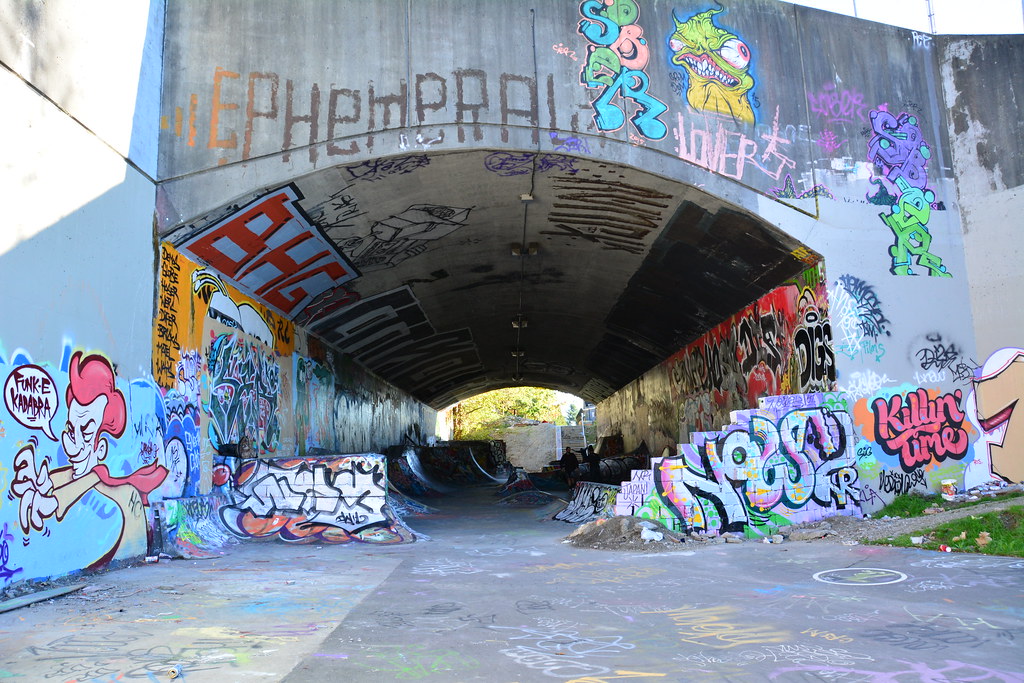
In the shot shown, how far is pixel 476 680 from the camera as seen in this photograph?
14.2 ft

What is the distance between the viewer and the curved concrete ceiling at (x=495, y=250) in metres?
11.6

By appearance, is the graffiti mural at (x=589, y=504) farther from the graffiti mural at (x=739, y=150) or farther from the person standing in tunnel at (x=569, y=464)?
the person standing in tunnel at (x=569, y=464)

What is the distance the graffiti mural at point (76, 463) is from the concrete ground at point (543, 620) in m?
0.56

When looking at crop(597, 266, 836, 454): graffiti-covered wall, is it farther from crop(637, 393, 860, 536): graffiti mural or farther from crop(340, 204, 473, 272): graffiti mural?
A: crop(340, 204, 473, 272): graffiti mural

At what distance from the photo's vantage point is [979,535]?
858cm

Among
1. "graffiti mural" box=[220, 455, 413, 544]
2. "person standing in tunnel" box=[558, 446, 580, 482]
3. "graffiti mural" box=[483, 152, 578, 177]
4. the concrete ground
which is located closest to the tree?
"person standing in tunnel" box=[558, 446, 580, 482]

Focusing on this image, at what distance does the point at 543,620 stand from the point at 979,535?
5.72 m

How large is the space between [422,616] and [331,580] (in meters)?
2.26

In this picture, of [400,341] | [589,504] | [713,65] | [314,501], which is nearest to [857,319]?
[713,65]

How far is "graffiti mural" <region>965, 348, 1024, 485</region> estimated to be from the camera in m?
11.9

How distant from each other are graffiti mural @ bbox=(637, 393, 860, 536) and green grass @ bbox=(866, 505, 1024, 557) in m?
1.96

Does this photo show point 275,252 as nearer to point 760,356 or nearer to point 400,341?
point 760,356

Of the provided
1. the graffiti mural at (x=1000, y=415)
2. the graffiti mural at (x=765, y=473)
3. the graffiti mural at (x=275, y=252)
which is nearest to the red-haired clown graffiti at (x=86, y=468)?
the graffiti mural at (x=275, y=252)

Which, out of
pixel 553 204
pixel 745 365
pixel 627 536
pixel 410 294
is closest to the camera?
pixel 627 536
